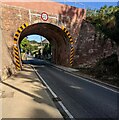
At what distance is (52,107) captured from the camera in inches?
337

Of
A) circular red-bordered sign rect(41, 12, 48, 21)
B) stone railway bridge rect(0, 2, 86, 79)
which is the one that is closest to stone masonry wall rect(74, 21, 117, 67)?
stone railway bridge rect(0, 2, 86, 79)

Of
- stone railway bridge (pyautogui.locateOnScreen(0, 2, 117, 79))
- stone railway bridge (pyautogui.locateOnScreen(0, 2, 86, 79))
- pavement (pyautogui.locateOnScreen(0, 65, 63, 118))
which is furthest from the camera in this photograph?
stone railway bridge (pyautogui.locateOnScreen(0, 2, 117, 79))

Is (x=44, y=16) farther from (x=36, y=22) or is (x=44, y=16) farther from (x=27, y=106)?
(x=27, y=106)

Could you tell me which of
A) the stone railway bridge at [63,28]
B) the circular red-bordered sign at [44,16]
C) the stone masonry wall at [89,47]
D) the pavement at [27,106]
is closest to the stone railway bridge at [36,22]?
the stone railway bridge at [63,28]

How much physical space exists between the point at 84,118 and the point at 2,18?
20.5 metres

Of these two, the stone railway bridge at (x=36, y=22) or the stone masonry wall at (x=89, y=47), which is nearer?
the stone railway bridge at (x=36, y=22)

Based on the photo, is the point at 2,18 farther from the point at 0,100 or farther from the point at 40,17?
the point at 0,100

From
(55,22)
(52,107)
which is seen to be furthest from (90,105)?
(55,22)

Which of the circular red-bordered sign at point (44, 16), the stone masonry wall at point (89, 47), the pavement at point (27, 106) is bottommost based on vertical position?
the pavement at point (27, 106)

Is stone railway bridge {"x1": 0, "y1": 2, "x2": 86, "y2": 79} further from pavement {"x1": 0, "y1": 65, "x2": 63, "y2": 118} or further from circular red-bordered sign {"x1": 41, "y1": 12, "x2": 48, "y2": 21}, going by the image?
pavement {"x1": 0, "y1": 65, "x2": 63, "y2": 118}

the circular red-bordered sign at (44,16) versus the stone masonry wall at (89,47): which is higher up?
the circular red-bordered sign at (44,16)

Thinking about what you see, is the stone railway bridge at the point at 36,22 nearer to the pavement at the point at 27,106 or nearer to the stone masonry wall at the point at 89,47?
the stone masonry wall at the point at 89,47

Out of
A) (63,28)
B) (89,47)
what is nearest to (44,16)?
(63,28)

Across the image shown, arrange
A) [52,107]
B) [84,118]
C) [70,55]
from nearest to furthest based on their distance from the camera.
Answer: [84,118]
[52,107]
[70,55]
